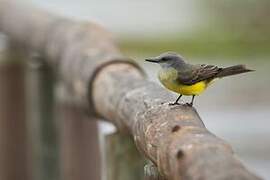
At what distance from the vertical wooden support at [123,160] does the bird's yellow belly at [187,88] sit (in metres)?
0.26

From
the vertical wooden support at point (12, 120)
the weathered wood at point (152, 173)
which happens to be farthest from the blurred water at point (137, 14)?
the weathered wood at point (152, 173)

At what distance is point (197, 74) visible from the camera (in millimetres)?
3041

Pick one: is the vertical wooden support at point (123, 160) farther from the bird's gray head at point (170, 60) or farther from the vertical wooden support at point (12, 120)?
the vertical wooden support at point (12, 120)

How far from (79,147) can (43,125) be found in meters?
0.42

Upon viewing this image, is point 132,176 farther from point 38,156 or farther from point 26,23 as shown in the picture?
point 26,23

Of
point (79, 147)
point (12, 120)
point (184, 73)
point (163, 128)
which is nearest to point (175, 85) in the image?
point (184, 73)

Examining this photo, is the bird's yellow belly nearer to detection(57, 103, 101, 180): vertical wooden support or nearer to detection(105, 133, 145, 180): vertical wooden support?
detection(105, 133, 145, 180): vertical wooden support

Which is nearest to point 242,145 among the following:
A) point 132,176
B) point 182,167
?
point 132,176

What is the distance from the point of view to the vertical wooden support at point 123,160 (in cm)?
291

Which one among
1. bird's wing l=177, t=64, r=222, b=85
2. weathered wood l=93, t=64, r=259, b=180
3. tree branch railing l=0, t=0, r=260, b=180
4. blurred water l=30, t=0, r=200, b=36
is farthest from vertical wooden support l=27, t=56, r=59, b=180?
blurred water l=30, t=0, r=200, b=36

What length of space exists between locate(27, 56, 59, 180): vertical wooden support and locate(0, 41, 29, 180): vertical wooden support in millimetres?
153

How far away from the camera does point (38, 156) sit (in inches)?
164

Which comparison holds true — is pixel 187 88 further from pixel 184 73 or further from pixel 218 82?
pixel 218 82

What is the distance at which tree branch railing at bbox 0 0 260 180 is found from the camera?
178cm
